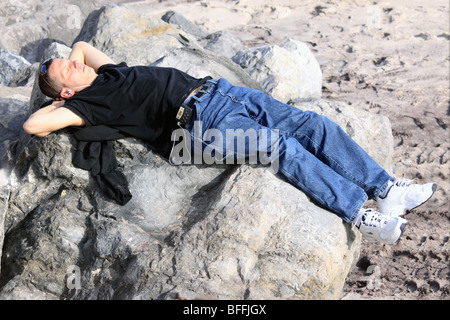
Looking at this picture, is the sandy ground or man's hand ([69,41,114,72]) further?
man's hand ([69,41,114,72])

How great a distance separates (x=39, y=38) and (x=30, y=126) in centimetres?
454

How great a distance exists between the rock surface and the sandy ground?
0.46 metres

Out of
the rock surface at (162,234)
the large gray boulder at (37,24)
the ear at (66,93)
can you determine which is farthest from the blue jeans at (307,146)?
the large gray boulder at (37,24)

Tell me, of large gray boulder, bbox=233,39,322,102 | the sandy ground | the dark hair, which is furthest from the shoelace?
the dark hair

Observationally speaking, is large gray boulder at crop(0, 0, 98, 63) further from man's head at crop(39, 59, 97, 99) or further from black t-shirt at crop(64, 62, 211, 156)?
black t-shirt at crop(64, 62, 211, 156)

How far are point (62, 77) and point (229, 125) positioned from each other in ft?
4.05

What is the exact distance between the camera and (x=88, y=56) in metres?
4.02

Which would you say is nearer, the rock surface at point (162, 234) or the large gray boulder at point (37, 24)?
the rock surface at point (162, 234)

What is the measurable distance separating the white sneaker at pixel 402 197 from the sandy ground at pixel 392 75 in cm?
66

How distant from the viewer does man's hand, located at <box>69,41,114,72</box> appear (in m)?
3.98

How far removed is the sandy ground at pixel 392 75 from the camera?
3869 mm

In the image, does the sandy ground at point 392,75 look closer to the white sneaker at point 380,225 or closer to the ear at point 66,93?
the white sneaker at point 380,225

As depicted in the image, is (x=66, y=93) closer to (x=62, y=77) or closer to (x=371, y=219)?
(x=62, y=77)

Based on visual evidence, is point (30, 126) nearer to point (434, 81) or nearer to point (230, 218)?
point (230, 218)
